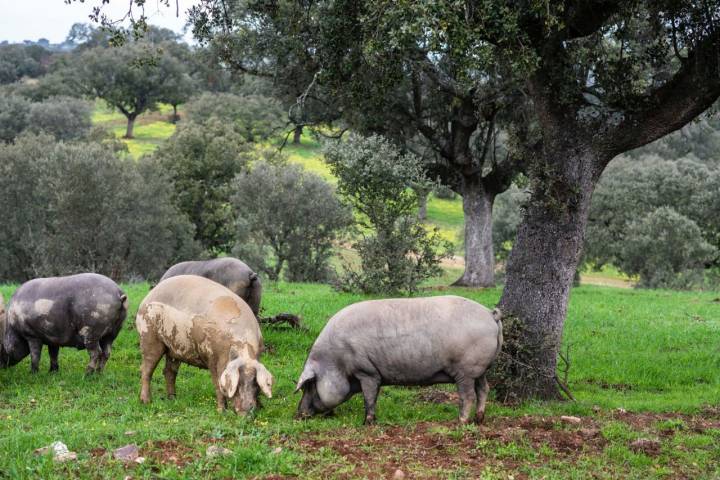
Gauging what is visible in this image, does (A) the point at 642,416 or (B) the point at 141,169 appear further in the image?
(B) the point at 141,169

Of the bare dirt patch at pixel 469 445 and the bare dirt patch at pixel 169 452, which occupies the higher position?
the bare dirt patch at pixel 469 445

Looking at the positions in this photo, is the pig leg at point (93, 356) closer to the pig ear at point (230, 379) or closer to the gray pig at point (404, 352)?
the pig ear at point (230, 379)

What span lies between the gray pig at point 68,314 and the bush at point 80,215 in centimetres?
2866

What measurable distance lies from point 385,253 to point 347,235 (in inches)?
737

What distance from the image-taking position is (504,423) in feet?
33.7

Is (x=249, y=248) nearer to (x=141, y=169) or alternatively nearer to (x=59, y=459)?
(x=141, y=169)

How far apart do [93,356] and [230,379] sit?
443cm

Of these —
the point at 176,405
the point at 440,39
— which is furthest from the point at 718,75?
the point at 176,405

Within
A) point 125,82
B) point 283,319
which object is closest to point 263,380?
point 283,319

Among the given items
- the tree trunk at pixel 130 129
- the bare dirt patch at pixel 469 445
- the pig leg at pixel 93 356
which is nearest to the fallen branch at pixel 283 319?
the pig leg at pixel 93 356

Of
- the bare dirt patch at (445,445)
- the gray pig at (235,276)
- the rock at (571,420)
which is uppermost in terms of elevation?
the gray pig at (235,276)

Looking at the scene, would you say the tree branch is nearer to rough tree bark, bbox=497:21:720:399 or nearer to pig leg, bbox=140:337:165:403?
rough tree bark, bbox=497:21:720:399

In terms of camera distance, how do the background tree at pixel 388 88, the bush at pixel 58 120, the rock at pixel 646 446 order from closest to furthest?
the rock at pixel 646 446 < the background tree at pixel 388 88 < the bush at pixel 58 120

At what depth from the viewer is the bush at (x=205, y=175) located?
172 feet
